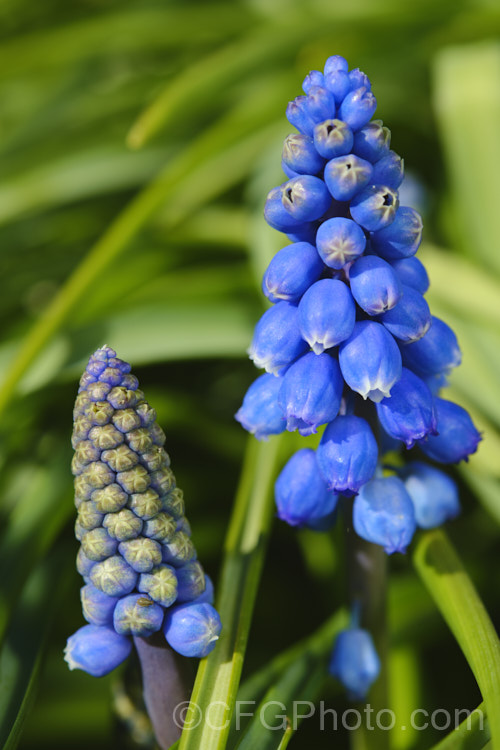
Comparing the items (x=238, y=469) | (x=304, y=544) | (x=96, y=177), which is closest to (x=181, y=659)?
(x=304, y=544)

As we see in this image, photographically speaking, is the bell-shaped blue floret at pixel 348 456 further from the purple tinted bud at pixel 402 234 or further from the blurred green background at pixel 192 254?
the blurred green background at pixel 192 254

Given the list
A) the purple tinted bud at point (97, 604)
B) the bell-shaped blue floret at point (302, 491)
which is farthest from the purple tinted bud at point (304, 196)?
the purple tinted bud at point (97, 604)

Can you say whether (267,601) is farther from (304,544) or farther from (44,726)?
(44,726)

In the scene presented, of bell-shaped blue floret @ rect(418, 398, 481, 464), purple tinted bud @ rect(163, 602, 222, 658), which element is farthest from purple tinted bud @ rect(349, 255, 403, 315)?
purple tinted bud @ rect(163, 602, 222, 658)

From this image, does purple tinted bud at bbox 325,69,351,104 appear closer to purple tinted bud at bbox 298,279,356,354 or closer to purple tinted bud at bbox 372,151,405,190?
purple tinted bud at bbox 372,151,405,190

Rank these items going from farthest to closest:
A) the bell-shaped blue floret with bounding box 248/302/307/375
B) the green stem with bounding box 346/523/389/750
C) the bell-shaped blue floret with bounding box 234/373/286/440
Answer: the green stem with bounding box 346/523/389/750, the bell-shaped blue floret with bounding box 234/373/286/440, the bell-shaped blue floret with bounding box 248/302/307/375
